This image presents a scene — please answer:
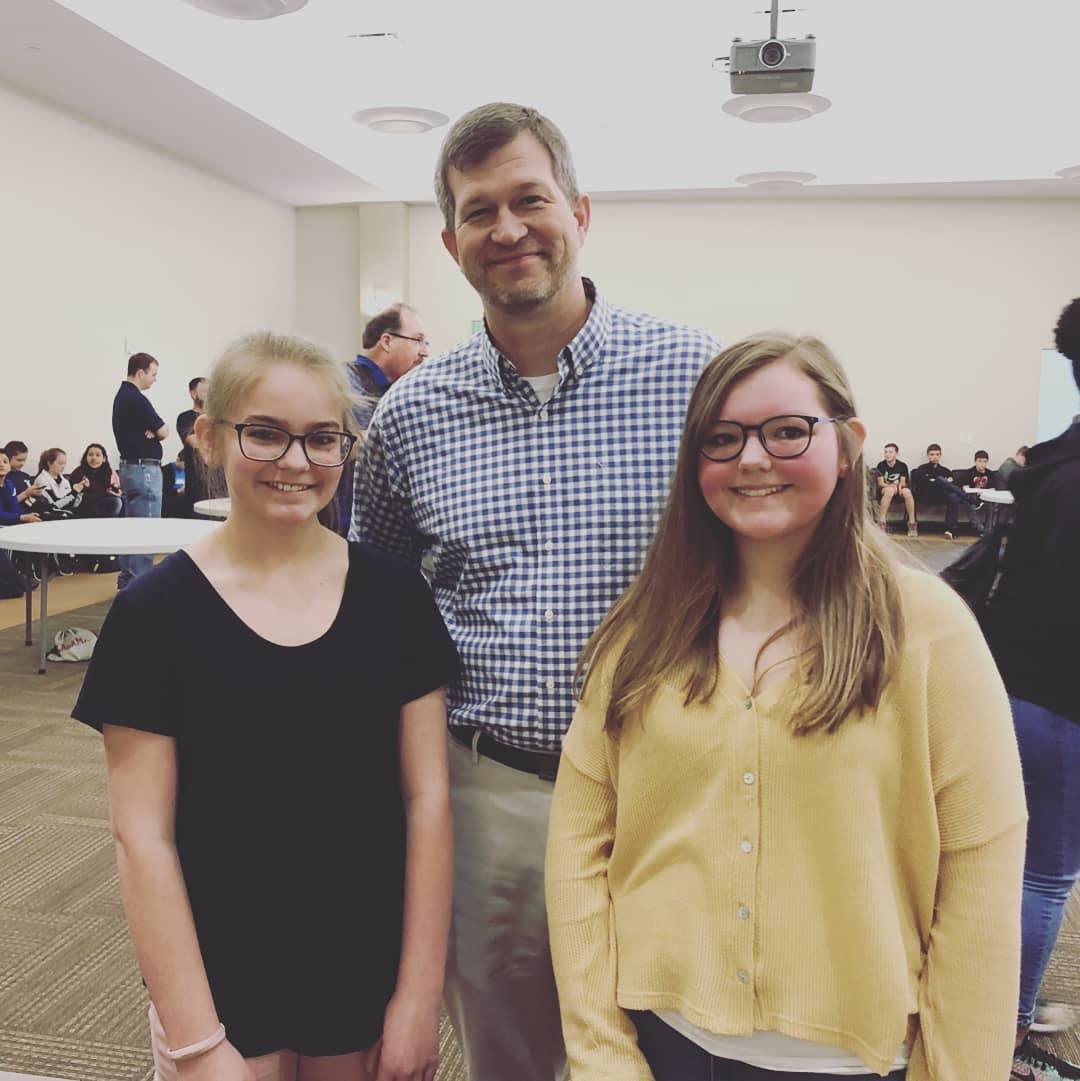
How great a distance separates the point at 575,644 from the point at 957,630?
0.57m

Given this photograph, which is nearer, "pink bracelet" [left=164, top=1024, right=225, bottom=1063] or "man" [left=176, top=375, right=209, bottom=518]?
"pink bracelet" [left=164, top=1024, right=225, bottom=1063]

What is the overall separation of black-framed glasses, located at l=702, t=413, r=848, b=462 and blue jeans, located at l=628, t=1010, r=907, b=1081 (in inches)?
25.3

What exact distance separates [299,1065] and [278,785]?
14.9 inches

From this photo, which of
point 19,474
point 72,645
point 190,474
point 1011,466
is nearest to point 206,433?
point 72,645

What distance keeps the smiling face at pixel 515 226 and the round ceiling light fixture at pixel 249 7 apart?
459cm

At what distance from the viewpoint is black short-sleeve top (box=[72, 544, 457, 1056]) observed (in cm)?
111

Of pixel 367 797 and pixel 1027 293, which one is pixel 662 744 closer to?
pixel 367 797

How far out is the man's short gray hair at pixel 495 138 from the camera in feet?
4.62

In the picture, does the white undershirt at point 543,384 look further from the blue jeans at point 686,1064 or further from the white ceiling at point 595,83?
the white ceiling at point 595,83

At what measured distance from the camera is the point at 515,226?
141cm

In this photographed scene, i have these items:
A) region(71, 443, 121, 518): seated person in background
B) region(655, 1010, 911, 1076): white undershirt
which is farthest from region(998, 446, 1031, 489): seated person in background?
region(71, 443, 121, 518): seated person in background

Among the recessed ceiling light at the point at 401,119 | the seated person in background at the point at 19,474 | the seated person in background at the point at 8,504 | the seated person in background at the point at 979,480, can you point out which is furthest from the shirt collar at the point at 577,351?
the seated person in background at the point at 979,480

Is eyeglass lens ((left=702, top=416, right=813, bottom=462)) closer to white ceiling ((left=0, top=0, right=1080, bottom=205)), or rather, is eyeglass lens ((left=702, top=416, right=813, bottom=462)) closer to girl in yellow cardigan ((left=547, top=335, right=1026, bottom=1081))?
girl in yellow cardigan ((left=547, top=335, right=1026, bottom=1081))

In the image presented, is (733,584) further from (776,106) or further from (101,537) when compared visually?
(776,106)
